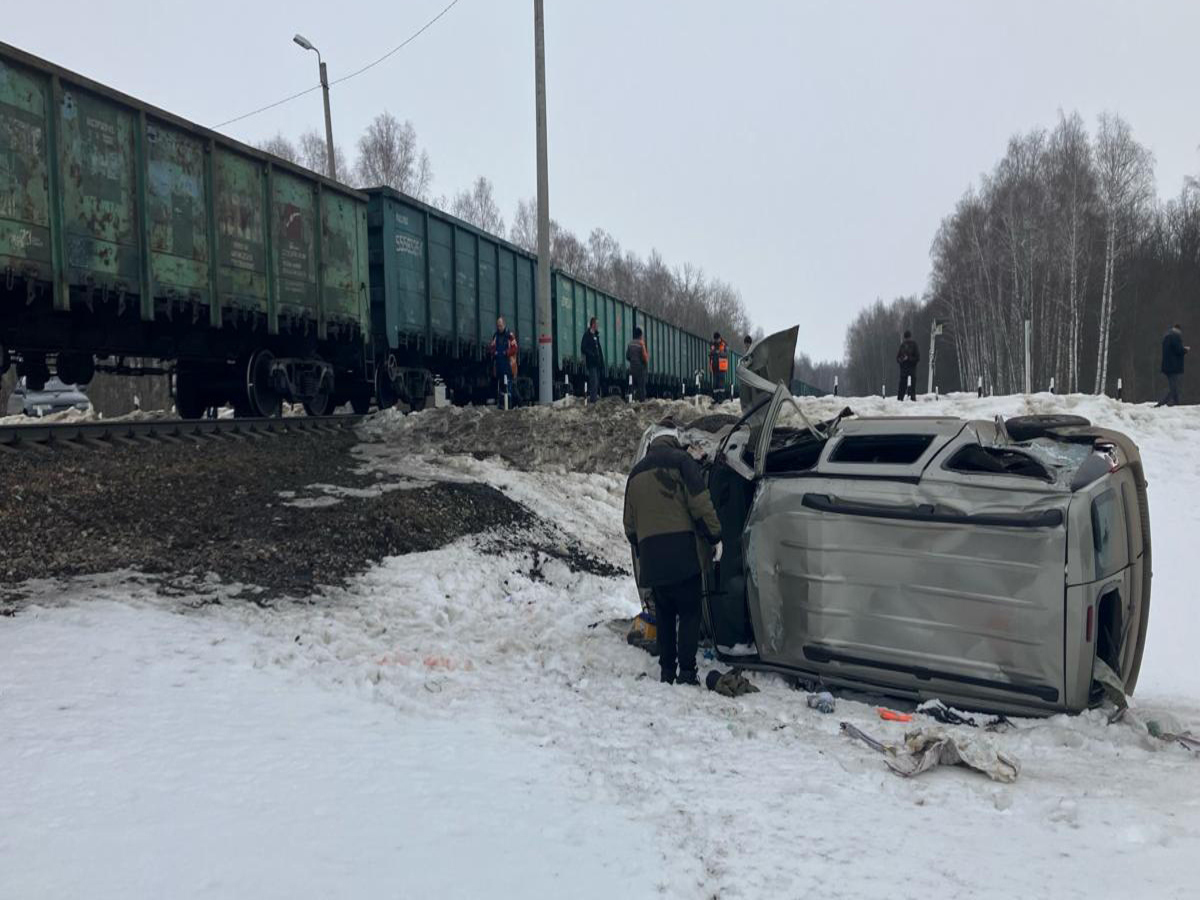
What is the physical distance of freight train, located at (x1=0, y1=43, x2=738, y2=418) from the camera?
8445 millimetres

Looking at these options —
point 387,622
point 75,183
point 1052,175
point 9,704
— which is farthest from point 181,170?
point 1052,175

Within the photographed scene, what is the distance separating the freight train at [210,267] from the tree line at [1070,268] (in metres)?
24.4

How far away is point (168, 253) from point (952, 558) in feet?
29.9

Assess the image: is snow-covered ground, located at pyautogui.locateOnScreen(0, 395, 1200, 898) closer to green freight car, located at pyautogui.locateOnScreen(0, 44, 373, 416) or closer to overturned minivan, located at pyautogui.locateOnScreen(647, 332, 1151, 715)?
overturned minivan, located at pyautogui.locateOnScreen(647, 332, 1151, 715)

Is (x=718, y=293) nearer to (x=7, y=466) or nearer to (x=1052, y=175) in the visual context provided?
(x=1052, y=175)

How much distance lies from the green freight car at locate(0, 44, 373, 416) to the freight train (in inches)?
0.7

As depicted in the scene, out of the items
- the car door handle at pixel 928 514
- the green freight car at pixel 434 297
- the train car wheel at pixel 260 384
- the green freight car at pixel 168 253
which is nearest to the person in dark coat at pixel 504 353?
the green freight car at pixel 434 297

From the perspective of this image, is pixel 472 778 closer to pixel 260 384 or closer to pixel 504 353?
pixel 260 384

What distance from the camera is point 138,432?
9.30 m

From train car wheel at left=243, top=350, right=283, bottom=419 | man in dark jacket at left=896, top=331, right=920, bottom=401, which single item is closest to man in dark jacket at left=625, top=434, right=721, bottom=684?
train car wheel at left=243, top=350, right=283, bottom=419

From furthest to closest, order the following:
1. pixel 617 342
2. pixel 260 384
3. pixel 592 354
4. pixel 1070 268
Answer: pixel 1070 268 < pixel 617 342 < pixel 592 354 < pixel 260 384

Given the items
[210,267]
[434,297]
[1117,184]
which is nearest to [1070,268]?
[1117,184]

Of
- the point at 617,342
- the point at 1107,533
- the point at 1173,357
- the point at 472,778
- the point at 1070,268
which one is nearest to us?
the point at 472,778

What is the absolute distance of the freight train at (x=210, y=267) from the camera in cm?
845
